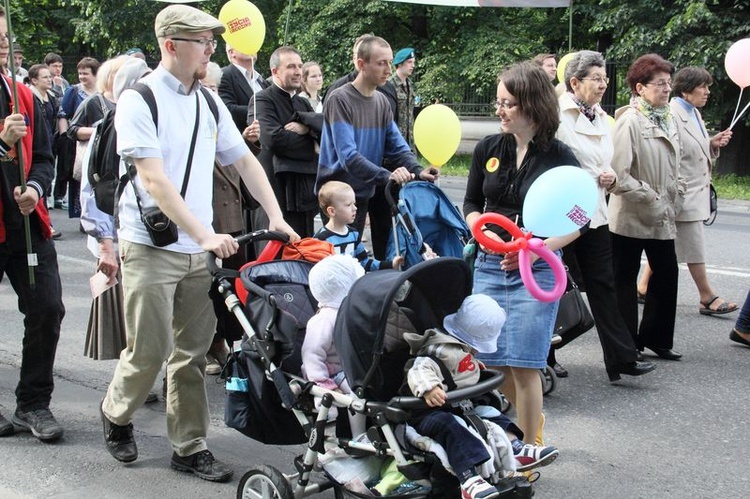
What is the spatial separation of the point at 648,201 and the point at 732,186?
12.5m

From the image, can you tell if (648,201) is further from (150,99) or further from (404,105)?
(150,99)

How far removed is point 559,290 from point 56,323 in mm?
2710

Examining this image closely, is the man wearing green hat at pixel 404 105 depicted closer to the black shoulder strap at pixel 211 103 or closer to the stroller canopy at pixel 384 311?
the black shoulder strap at pixel 211 103

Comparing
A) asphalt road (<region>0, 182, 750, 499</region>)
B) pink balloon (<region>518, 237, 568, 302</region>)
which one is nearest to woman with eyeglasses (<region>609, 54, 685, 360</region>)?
asphalt road (<region>0, 182, 750, 499</region>)

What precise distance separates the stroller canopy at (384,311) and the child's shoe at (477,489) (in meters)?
0.45

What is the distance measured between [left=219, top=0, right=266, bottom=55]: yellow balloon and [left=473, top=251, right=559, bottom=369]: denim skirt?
3780mm

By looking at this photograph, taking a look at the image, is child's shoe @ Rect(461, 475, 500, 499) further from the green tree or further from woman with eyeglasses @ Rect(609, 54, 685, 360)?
the green tree

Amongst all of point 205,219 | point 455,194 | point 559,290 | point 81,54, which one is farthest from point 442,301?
point 81,54

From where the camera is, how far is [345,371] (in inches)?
142

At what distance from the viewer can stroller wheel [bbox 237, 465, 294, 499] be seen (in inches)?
148

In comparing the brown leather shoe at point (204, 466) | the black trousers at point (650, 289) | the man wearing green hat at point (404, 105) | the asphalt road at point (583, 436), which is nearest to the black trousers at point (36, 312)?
the asphalt road at point (583, 436)

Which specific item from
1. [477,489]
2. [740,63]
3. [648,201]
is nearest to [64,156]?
[740,63]

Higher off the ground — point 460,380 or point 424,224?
point 424,224

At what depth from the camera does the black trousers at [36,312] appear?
16.5 ft
